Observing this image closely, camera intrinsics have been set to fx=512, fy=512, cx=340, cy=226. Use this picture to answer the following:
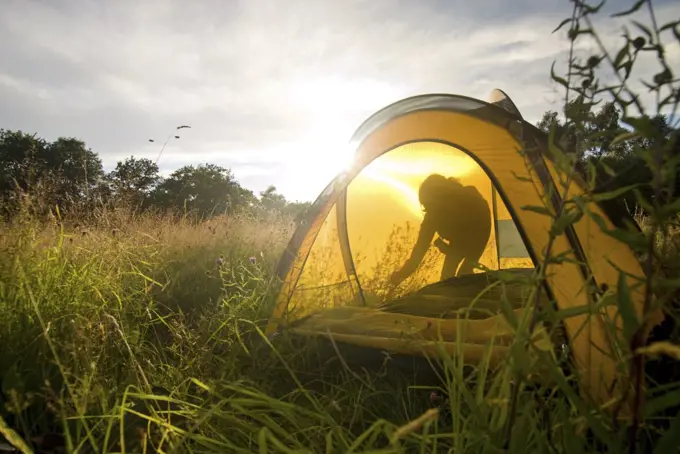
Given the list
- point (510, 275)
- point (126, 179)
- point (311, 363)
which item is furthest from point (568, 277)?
point (126, 179)

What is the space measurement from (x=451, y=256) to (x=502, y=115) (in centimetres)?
153

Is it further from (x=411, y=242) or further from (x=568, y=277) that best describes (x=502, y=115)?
(x=411, y=242)

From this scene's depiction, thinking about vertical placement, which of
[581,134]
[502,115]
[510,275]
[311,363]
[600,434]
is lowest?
[311,363]

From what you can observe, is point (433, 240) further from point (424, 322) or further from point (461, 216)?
point (424, 322)

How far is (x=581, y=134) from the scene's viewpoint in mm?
881

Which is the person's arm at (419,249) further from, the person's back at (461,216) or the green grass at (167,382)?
the green grass at (167,382)

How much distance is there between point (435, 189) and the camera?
350 centimetres

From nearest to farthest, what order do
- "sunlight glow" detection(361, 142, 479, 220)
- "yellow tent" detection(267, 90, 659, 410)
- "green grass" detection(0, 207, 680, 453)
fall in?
1. "green grass" detection(0, 207, 680, 453)
2. "yellow tent" detection(267, 90, 659, 410)
3. "sunlight glow" detection(361, 142, 479, 220)

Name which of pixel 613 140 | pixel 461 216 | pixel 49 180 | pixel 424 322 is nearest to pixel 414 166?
pixel 461 216

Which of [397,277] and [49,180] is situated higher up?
[49,180]

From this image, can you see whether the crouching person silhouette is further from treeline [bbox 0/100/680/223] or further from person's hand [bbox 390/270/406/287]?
treeline [bbox 0/100/680/223]

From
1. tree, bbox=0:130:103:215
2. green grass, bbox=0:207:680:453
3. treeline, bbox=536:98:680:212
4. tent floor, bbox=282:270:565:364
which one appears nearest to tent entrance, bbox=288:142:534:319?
tent floor, bbox=282:270:565:364

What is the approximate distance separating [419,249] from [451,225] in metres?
0.27

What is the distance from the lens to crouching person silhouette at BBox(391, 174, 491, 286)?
11.4 feet
